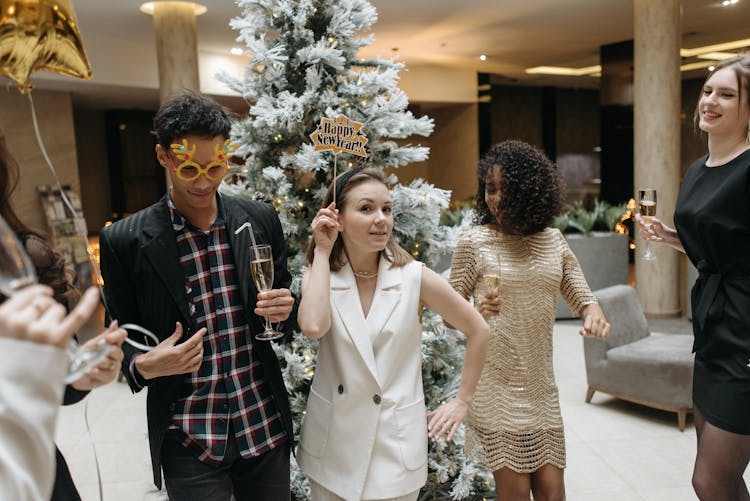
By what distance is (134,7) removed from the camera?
24.7ft

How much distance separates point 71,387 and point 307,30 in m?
2.06

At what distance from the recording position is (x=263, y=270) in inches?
67.2

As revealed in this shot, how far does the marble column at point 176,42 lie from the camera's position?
7.55 metres

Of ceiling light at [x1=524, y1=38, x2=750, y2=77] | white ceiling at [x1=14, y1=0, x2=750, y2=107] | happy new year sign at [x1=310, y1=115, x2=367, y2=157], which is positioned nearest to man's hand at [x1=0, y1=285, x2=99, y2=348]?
happy new year sign at [x1=310, y1=115, x2=367, y2=157]

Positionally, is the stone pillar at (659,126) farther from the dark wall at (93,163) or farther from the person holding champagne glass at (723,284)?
the dark wall at (93,163)

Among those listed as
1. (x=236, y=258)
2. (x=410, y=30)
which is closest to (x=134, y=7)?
(x=410, y=30)

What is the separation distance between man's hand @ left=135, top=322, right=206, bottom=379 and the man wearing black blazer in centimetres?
12

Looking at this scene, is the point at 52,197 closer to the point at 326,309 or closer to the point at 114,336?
the point at 114,336

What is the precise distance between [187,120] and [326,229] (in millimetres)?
524

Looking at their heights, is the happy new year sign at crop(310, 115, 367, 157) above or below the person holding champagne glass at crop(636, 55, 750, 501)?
above

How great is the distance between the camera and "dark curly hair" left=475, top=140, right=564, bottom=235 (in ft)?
7.54

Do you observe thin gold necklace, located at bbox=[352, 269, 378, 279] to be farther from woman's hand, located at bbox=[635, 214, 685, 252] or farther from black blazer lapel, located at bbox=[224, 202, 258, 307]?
woman's hand, located at bbox=[635, 214, 685, 252]

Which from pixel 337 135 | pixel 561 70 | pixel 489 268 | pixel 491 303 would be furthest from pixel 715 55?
pixel 337 135

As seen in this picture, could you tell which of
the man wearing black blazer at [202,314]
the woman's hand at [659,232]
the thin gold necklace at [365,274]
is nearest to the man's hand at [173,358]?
the man wearing black blazer at [202,314]
